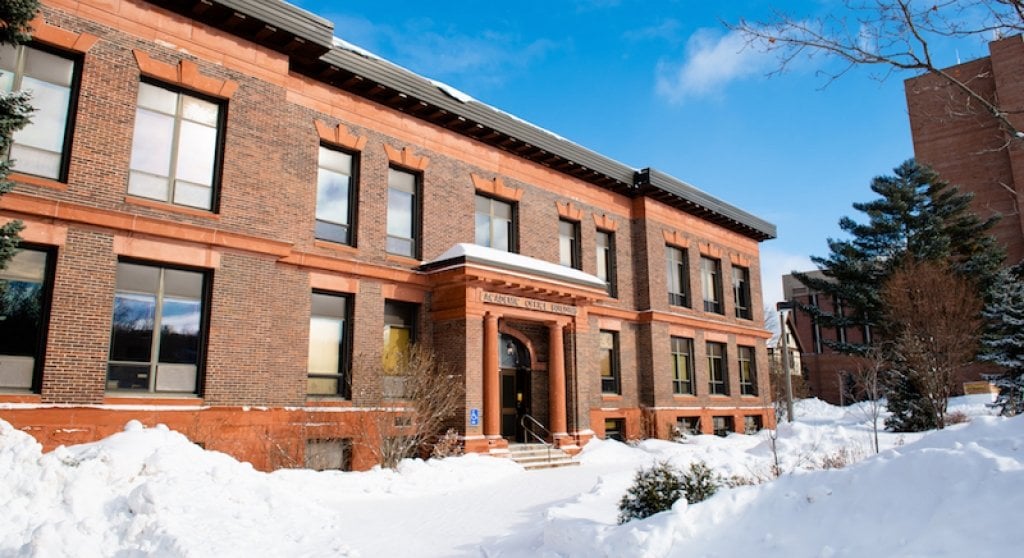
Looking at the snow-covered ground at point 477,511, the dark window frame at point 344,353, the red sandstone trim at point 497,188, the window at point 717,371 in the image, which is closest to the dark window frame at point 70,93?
the snow-covered ground at point 477,511

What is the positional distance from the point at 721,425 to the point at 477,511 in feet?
66.5

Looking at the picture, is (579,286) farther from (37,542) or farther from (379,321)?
(37,542)

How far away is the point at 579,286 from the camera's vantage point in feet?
68.0

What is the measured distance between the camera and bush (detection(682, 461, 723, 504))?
8766 millimetres

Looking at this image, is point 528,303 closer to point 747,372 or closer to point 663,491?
point 663,491

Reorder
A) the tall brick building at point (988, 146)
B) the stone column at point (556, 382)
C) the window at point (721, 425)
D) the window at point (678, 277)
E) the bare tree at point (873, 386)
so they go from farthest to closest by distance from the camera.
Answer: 1. the tall brick building at point (988, 146)
2. the window at point (721, 425)
3. the window at point (678, 277)
4. the stone column at point (556, 382)
5. the bare tree at point (873, 386)

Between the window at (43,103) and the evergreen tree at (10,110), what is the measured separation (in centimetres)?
309

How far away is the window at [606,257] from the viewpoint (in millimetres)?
25469

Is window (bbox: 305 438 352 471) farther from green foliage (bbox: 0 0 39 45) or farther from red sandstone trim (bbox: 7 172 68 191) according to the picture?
green foliage (bbox: 0 0 39 45)

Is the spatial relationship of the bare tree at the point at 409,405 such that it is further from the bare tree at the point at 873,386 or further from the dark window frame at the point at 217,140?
the bare tree at the point at 873,386

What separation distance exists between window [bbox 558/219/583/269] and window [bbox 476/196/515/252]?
2.38 metres

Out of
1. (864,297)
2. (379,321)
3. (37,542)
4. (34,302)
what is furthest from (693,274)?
(37,542)

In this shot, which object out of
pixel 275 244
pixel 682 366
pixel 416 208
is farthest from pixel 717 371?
pixel 275 244

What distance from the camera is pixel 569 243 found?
24.4 metres
